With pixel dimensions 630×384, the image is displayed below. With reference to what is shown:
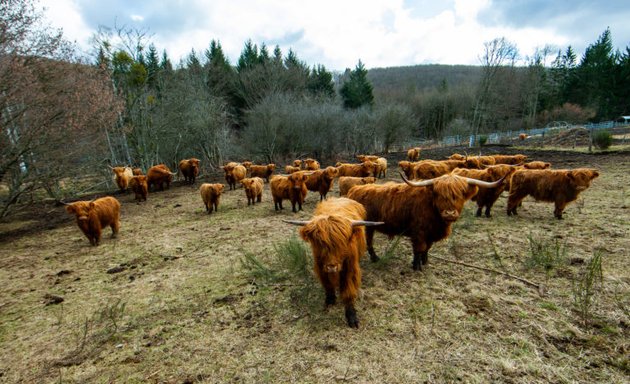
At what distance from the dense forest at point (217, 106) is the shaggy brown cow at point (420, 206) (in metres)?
9.72

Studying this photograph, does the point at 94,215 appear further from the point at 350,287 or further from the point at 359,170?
the point at 359,170

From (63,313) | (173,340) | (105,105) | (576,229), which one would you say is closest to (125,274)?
(63,313)

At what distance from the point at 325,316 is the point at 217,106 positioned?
23273mm

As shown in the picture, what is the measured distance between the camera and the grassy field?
9.07 ft

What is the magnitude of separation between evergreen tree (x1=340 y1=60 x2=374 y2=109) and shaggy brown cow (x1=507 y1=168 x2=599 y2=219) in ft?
126

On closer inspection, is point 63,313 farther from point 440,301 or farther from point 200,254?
point 440,301

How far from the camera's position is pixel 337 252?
298 cm

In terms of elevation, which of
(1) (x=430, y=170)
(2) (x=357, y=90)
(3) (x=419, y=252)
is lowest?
(3) (x=419, y=252)

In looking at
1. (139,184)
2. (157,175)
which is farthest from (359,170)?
(157,175)

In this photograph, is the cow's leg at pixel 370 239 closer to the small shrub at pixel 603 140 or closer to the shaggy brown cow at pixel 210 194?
the shaggy brown cow at pixel 210 194

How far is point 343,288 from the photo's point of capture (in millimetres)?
3299

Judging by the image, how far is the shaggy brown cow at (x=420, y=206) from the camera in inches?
153

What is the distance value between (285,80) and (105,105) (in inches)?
1038

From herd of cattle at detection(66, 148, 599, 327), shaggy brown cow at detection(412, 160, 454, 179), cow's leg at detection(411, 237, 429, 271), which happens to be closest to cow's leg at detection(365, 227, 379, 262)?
herd of cattle at detection(66, 148, 599, 327)
